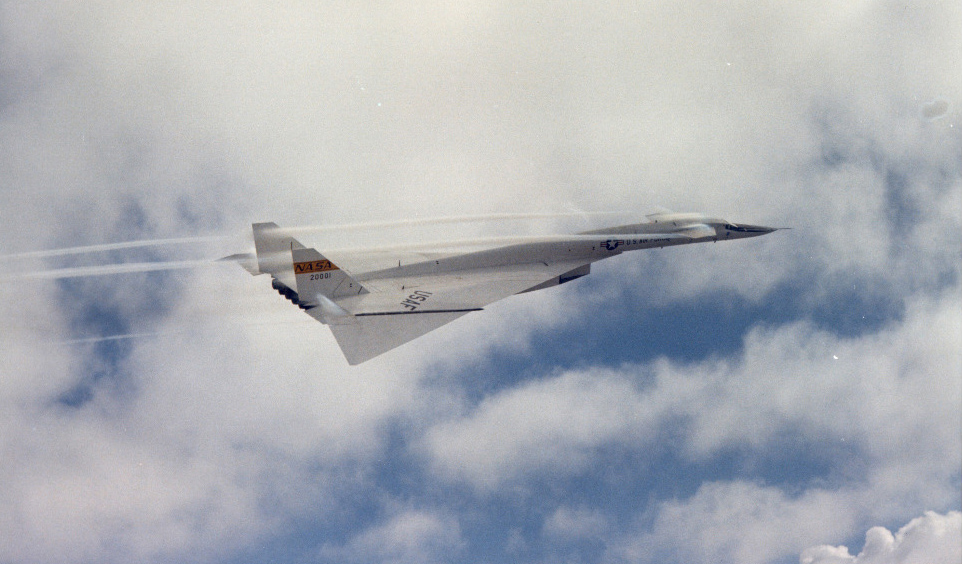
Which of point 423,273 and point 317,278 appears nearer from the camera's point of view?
point 317,278

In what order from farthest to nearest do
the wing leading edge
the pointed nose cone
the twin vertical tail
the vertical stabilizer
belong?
the pointed nose cone, the vertical stabilizer, the twin vertical tail, the wing leading edge

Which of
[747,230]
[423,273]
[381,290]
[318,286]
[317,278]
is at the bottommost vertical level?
[381,290]

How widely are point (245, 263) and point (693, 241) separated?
2485cm

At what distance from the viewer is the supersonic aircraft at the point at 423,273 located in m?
32.3

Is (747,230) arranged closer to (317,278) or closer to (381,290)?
(381,290)

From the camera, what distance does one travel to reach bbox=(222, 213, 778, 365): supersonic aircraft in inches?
1273

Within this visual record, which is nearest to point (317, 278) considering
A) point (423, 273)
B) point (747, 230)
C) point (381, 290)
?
point (381, 290)

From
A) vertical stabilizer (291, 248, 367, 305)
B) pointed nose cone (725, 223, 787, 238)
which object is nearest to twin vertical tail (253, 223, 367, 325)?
vertical stabilizer (291, 248, 367, 305)

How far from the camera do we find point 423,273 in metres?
37.2

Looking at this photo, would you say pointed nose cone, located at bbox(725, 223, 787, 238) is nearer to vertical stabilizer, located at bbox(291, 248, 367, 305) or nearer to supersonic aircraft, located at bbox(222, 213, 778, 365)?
supersonic aircraft, located at bbox(222, 213, 778, 365)

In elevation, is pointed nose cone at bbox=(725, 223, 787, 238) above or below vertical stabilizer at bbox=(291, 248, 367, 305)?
above

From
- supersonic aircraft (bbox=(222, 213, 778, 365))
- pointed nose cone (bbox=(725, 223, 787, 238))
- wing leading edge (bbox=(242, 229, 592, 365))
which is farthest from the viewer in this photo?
pointed nose cone (bbox=(725, 223, 787, 238))

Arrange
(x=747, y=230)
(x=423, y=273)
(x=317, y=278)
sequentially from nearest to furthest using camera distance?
1. (x=317, y=278)
2. (x=423, y=273)
3. (x=747, y=230)

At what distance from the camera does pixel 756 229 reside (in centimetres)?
4372
